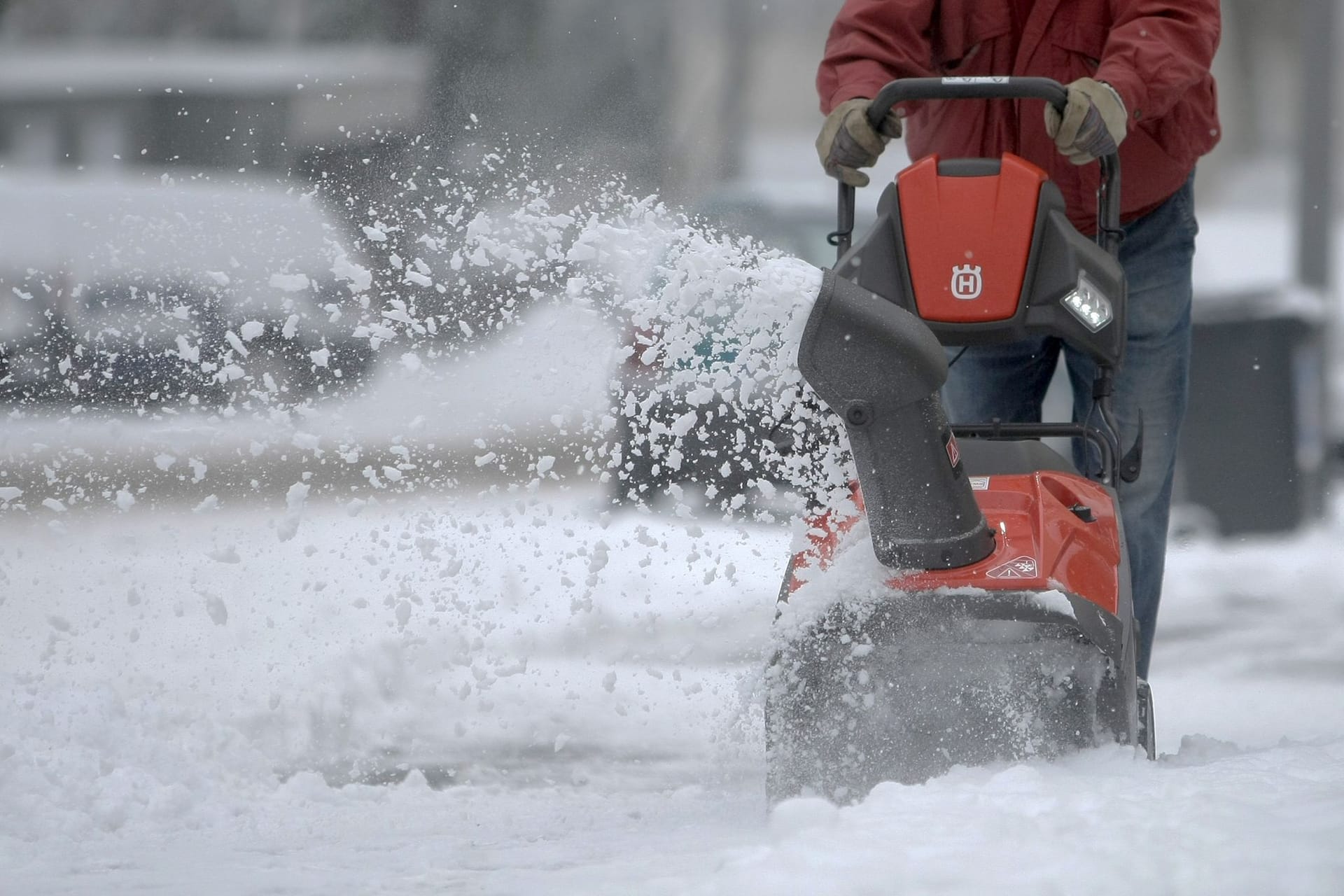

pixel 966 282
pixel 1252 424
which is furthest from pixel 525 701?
pixel 1252 424

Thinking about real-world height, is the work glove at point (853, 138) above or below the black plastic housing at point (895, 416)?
above

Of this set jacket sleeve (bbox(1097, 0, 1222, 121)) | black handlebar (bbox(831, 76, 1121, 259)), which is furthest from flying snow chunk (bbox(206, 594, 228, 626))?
jacket sleeve (bbox(1097, 0, 1222, 121))

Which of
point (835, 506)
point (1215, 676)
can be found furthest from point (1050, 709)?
point (1215, 676)

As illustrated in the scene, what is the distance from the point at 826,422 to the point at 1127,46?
822 mm

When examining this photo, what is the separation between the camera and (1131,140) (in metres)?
2.54

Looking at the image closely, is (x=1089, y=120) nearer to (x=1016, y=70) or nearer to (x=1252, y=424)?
(x=1016, y=70)

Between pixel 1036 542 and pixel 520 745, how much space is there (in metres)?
1.45

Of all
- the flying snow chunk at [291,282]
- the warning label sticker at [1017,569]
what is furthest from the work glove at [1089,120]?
the flying snow chunk at [291,282]

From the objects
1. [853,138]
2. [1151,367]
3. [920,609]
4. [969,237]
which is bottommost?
[920,609]

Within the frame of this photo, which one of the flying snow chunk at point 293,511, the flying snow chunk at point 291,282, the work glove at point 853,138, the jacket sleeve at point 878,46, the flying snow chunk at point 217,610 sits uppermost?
the jacket sleeve at point 878,46

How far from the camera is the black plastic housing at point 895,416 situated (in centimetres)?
193

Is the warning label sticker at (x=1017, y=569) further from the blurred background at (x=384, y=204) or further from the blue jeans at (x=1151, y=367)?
the blurred background at (x=384, y=204)

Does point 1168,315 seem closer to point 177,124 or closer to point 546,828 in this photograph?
point 546,828

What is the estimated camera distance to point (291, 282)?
9.00ft
